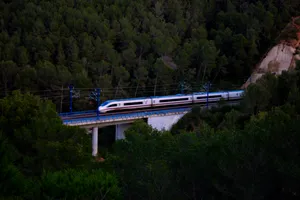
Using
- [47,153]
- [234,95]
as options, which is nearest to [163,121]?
[234,95]

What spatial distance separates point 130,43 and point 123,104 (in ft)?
40.5

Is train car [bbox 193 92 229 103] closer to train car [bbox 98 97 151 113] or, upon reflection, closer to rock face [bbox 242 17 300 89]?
train car [bbox 98 97 151 113]

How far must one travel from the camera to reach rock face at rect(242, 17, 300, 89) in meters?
44.8

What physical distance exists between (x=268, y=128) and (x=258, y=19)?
130 ft

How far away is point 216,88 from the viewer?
147 feet

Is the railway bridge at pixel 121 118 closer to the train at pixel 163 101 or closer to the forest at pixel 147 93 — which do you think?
the train at pixel 163 101

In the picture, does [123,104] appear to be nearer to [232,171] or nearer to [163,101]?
[163,101]

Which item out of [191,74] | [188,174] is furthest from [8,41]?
[188,174]

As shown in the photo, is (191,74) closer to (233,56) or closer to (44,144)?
(233,56)

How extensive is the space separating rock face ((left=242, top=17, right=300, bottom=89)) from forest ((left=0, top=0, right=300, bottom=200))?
1.24 m

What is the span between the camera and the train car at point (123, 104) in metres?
31.4

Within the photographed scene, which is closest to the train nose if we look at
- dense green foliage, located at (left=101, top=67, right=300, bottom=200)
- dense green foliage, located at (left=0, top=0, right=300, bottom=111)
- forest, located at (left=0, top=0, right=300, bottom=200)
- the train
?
the train

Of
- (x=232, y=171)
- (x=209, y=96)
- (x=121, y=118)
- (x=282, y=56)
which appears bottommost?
(x=232, y=171)

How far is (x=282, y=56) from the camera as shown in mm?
46062
